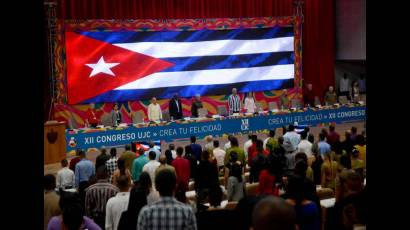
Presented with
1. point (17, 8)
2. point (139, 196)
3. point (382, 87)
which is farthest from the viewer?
point (139, 196)

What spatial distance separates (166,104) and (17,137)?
44.4 ft

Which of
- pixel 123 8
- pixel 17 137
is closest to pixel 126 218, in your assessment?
pixel 17 137

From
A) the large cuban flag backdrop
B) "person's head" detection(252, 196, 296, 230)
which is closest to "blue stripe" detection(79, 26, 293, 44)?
the large cuban flag backdrop

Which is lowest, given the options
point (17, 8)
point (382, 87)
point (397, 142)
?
point (397, 142)

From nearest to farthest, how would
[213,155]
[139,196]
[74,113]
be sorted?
1. [139,196]
2. [213,155]
3. [74,113]

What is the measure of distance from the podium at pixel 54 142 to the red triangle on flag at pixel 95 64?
2.88 metres

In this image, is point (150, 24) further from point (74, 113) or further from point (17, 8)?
point (17, 8)

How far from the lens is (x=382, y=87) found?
205 centimetres

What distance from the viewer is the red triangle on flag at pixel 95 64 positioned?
45.9 feet

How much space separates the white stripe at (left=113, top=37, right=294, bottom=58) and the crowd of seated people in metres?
6.29

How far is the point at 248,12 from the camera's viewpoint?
16.5 metres

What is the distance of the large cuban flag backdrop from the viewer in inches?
560

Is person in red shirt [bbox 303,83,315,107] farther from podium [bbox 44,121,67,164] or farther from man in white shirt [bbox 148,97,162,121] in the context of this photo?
podium [bbox 44,121,67,164]

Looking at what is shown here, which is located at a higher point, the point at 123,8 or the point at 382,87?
the point at 123,8
